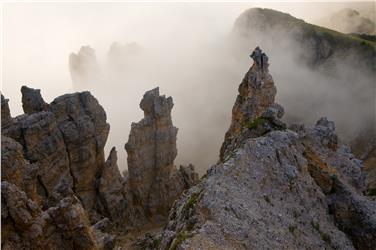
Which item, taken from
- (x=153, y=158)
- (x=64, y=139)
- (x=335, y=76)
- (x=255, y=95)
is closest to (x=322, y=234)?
(x=255, y=95)

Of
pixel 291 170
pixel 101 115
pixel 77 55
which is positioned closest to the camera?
pixel 291 170

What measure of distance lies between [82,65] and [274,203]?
→ 16235 cm

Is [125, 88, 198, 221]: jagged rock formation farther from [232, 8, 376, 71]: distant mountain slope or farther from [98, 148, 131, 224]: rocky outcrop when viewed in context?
[232, 8, 376, 71]: distant mountain slope

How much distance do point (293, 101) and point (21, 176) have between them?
420 feet

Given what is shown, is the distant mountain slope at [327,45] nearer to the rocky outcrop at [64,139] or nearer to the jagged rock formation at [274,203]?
the rocky outcrop at [64,139]

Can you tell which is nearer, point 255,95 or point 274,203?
point 274,203

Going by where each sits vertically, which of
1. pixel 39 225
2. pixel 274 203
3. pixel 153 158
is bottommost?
pixel 274 203

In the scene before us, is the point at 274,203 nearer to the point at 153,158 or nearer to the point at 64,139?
the point at 64,139

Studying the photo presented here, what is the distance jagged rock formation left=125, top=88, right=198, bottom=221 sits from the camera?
9925 cm

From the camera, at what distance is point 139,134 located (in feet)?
324

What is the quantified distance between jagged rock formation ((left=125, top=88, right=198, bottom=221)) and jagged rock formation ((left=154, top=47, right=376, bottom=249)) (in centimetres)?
4090

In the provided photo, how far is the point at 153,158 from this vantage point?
333ft

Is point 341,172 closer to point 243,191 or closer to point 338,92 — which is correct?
point 243,191

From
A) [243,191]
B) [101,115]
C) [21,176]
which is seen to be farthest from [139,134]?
[243,191]
